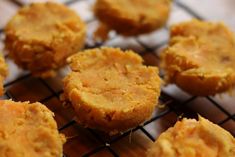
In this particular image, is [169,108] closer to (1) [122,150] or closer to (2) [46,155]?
(1) [122,150]

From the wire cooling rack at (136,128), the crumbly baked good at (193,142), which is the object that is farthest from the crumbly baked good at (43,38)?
the crumbly baked good at (193,142)

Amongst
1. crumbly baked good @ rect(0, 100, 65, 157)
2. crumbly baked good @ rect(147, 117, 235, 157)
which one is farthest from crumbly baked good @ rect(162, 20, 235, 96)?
crumbly baked good @ rect(0, 100, 65, 157)

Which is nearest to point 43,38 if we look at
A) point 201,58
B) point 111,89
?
point 111,89

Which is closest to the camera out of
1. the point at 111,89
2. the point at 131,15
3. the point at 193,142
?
the point at 193,142

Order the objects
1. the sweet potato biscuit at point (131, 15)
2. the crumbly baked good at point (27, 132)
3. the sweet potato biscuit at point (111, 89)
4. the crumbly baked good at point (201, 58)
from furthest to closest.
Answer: the sweet potato biscuit at point (131, 15) → the crumbly baked good at point (201, 58) → the sweet potato biscuit at point (111, 89) → the crumbly baked good at point (27, 132)

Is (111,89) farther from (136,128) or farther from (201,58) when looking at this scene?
(201,58)

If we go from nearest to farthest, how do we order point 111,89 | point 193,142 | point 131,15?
point 193,142 < point 111,89 < point 131,15

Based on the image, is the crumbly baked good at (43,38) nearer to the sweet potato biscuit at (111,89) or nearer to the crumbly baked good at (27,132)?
the sweet potato biscuit at (111,89)
